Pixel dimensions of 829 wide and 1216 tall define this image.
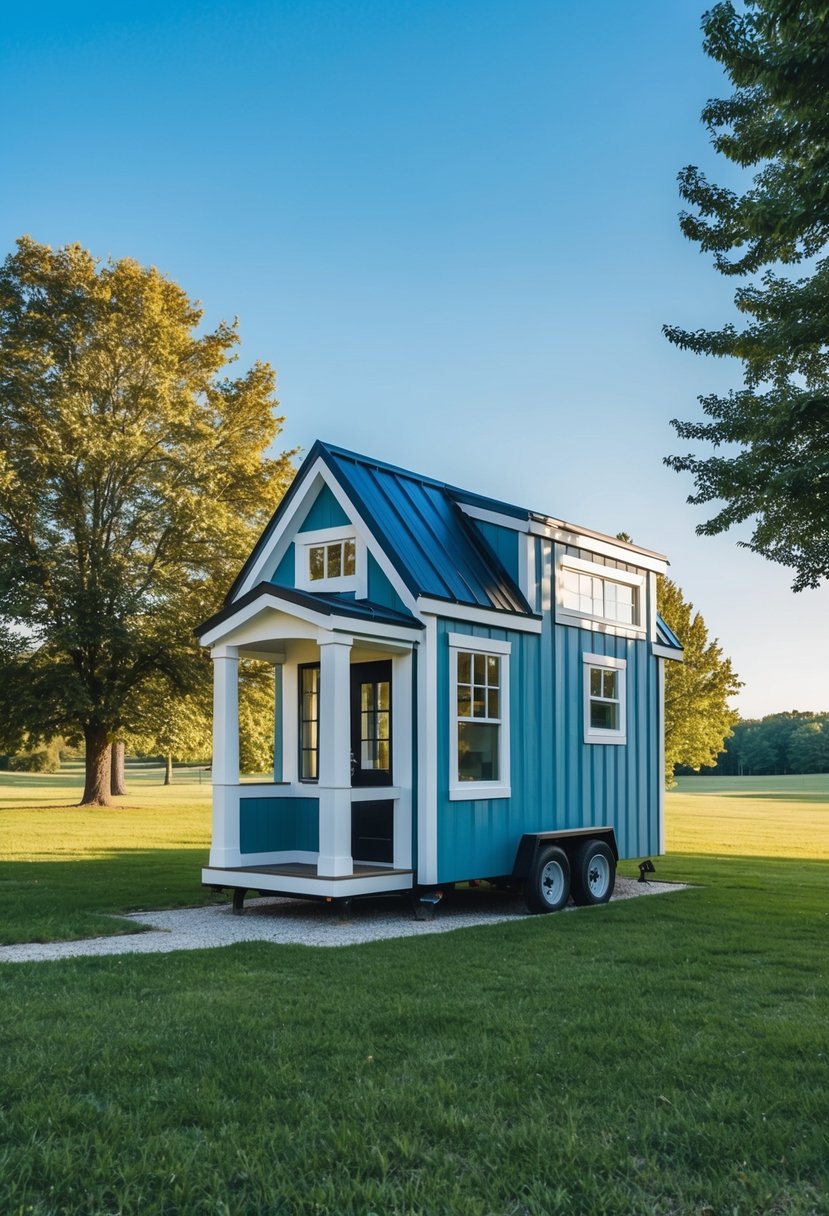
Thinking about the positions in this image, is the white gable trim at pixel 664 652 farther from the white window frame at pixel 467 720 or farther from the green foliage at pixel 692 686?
the green foliage at pixel 692 686

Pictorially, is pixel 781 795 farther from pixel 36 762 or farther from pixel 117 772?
pixel 36 762

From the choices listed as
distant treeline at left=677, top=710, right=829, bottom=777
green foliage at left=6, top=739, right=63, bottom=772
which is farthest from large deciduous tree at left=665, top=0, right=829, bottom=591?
distant treeline at left=677, top=710, right=829, bottom=777

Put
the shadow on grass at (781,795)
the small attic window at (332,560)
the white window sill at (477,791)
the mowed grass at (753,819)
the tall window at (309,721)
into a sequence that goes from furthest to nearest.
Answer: the shadow on grass at (781,795) < the mowed grass at (753,819) < the tall window at (309,721) < the small attic window at (332,560) < the white window sill at (477,791)

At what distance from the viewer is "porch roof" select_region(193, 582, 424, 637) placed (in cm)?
1180

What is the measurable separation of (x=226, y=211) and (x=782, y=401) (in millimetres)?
8416

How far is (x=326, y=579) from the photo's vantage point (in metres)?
13.9

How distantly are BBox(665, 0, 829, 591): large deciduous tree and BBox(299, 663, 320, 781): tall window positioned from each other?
558 centimetres

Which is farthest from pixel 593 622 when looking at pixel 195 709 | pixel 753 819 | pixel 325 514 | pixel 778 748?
pixel 778 748

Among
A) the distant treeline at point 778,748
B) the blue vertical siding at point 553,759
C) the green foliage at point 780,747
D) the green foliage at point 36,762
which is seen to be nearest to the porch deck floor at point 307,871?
the blue vertical siding at point 553,759

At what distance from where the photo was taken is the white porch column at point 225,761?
505 inches

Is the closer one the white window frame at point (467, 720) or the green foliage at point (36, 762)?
the white window frame at point (467, 720)

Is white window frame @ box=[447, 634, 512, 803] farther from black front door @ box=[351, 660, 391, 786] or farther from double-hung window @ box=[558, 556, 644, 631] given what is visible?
double-hung window @ box=[558, 556, 644, 631]

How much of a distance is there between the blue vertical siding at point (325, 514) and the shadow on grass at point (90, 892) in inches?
199

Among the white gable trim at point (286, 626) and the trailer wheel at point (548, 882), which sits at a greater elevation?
the white gable trim at point (286, 626)
